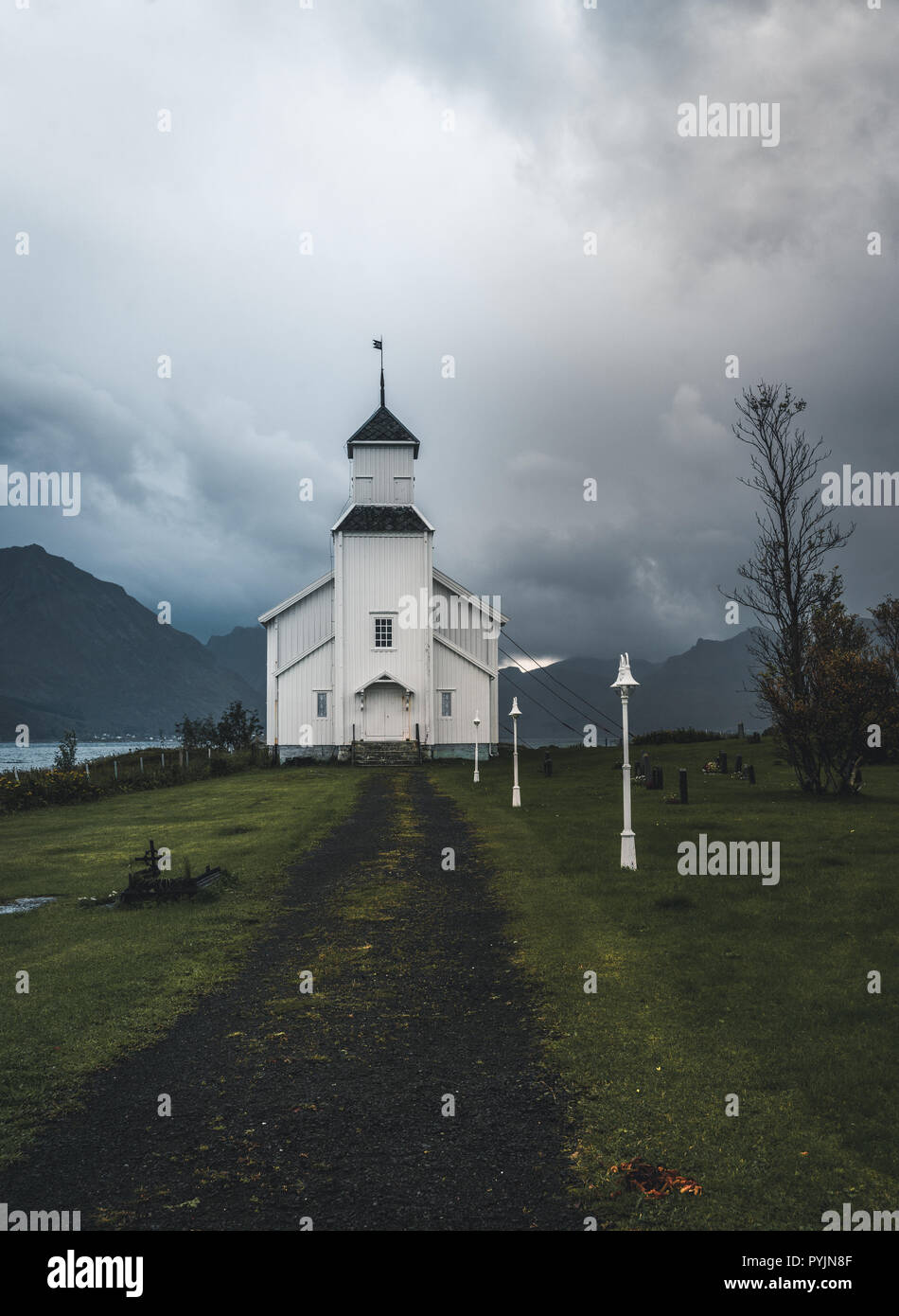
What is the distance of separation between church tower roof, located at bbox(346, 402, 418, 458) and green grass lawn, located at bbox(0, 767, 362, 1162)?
103 feet

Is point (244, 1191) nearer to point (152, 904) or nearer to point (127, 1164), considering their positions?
point (127, 1164)

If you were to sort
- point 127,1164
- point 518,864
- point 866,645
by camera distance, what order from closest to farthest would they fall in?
point 127,1164, point 518,864, point 866,645

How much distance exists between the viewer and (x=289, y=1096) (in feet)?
21.8

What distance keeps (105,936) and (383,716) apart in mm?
37212

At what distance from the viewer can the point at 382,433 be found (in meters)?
52.3

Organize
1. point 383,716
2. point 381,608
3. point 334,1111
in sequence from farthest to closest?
1. point 381,608
2. point 383,716
3. point 334,1111

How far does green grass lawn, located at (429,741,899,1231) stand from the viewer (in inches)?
210

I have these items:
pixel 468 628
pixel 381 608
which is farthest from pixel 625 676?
pixel 468 628

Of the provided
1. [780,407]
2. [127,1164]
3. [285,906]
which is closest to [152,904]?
[285,906]

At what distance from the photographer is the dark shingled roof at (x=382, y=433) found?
170ft

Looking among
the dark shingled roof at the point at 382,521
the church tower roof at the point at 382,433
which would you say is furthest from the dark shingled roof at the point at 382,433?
the dark shingled roof at the point at 382,521

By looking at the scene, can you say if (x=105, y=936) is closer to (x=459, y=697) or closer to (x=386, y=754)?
(x=386, y=754)
